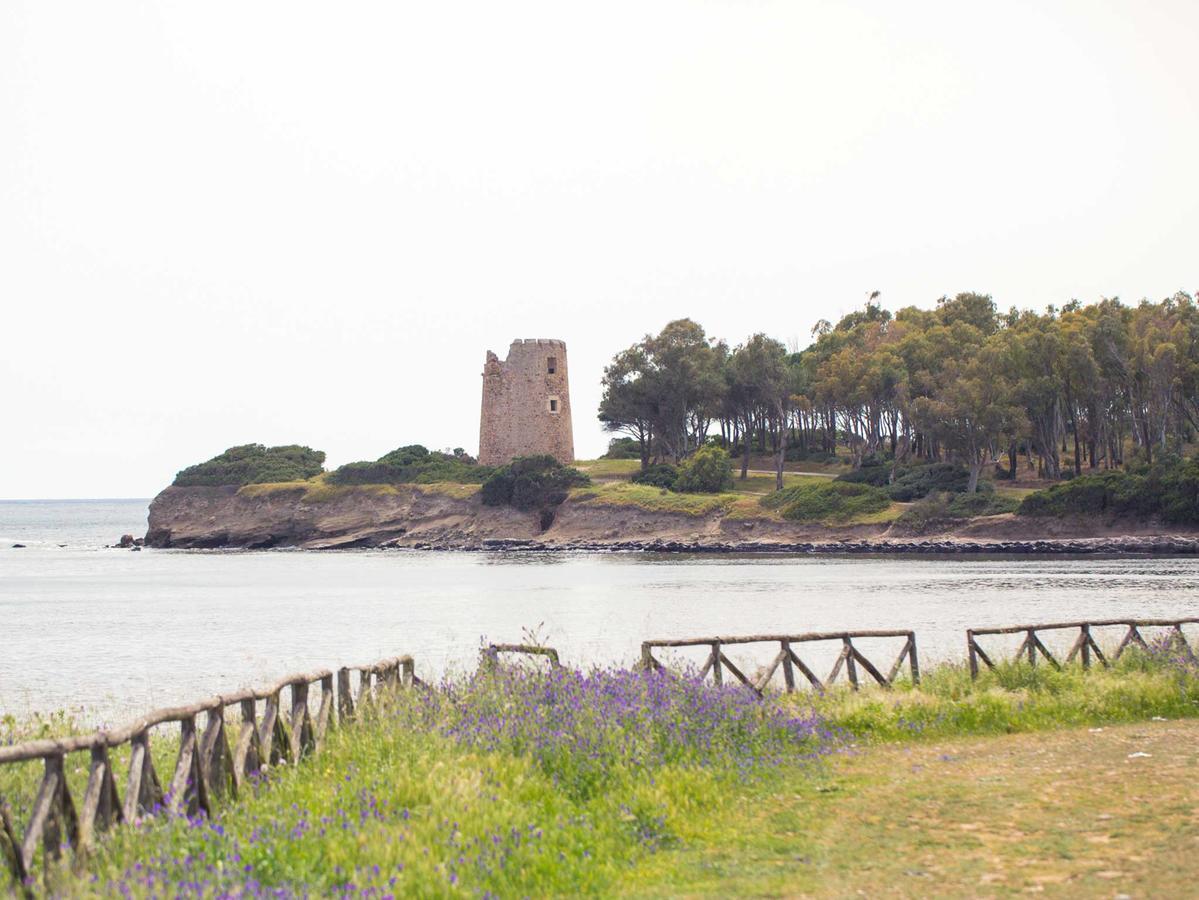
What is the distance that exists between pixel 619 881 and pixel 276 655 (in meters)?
25.3

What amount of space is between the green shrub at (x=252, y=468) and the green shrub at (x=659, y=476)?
35634 millimetres

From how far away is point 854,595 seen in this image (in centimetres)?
4856

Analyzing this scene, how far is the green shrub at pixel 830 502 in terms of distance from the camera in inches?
3371

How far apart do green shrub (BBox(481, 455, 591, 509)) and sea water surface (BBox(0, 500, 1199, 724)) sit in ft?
74.1

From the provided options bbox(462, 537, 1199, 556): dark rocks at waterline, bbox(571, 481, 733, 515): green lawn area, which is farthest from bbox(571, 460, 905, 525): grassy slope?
bbox(462, 537, 1199, 556): dark rocks at waterline

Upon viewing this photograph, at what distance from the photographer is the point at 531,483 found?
4003 inches

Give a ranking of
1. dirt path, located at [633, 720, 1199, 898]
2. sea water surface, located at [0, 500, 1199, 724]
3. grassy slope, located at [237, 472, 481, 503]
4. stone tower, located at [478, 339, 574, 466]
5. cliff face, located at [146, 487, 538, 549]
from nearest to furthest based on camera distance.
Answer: dirt path, located at [633, 720, 1199, 898]
sea water surface, located at [0, 500, 1199, 724]
cliff face, located at [146, 487, 538, 549]
grassy slope, located at [237, 472, 481, 503]
stone tower, located at [478, 339, 574, 466]

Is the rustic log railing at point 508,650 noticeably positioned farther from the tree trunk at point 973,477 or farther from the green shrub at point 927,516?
the tree trunk at point 973,477

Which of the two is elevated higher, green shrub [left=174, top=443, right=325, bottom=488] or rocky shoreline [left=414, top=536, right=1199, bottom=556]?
green shrub [left=174, top=443, right=325, bottom=488]

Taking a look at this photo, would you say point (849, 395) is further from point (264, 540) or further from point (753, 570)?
point (264, 540)

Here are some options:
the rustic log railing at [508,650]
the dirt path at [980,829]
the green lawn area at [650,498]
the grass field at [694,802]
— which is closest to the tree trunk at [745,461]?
the green lawn area at [650,498]

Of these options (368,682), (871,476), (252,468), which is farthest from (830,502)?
(368,682)

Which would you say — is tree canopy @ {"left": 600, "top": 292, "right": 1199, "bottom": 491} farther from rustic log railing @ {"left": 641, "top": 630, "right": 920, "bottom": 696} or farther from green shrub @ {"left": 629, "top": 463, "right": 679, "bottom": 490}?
rustic log railing @ {"left": 641, "top": 630, "right": 920, "bottom": 696}

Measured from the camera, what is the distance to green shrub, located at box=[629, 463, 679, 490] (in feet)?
333
